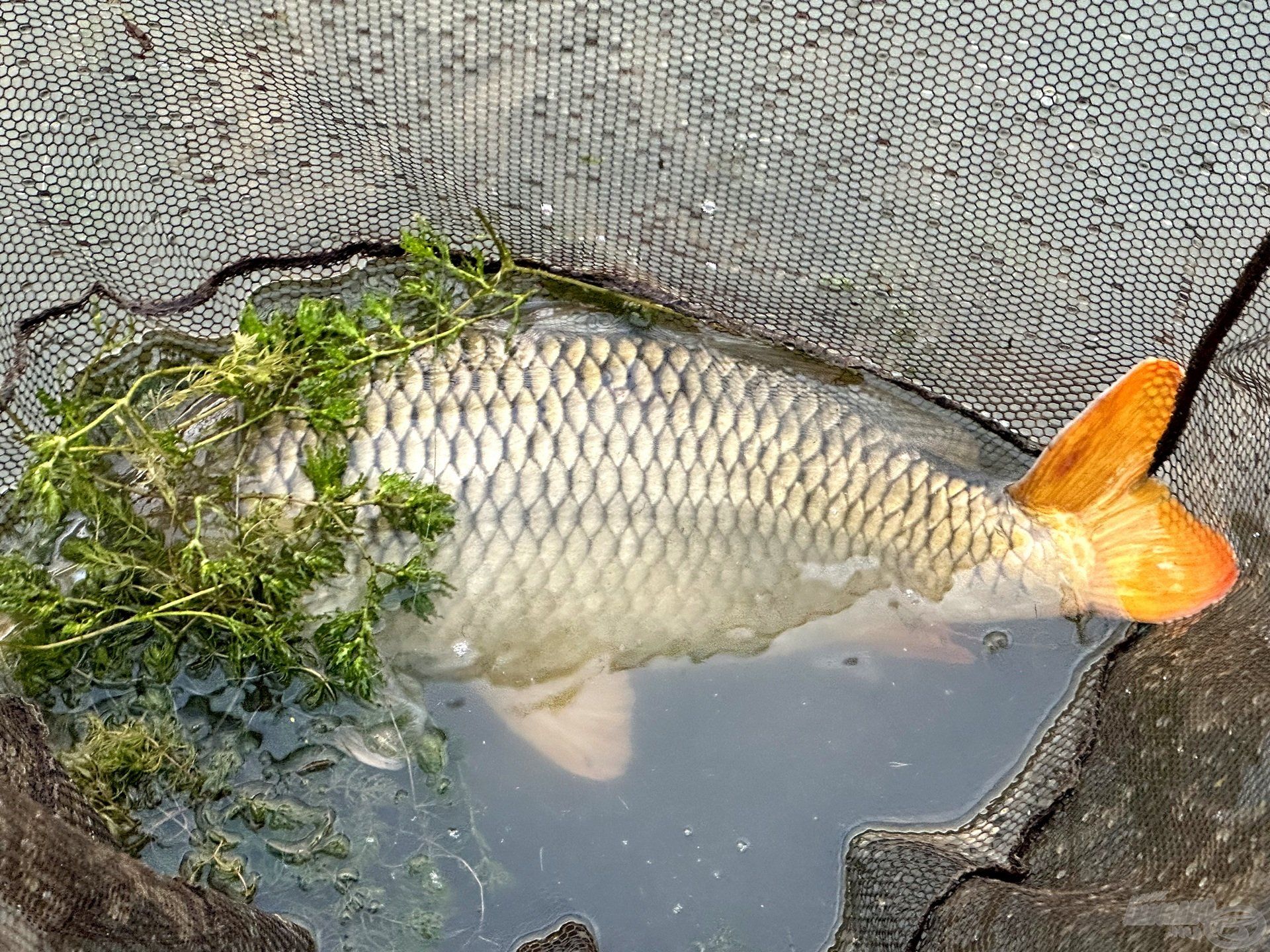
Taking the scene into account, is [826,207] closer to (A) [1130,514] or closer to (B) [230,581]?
(A) [1130,514]

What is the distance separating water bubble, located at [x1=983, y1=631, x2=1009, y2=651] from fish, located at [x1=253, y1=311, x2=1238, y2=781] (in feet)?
0.22

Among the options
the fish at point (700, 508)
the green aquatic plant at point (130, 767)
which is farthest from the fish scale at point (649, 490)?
the green aquatic plant at point (130, 767)

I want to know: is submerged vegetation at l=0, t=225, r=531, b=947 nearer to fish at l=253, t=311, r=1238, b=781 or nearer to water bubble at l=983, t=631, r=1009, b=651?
fish at l=253, t=311, r=1238, b=781

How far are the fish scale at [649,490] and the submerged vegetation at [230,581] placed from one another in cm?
7

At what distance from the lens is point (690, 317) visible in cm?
214

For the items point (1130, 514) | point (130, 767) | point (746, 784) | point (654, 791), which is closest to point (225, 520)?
point (130, 767)

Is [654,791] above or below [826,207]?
below

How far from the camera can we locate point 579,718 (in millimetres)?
2191

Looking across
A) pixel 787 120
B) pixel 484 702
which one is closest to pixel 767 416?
pixel 787 120

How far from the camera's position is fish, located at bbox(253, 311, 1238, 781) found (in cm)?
193

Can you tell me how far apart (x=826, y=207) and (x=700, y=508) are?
0.59 metres

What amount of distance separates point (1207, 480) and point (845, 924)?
1.07m

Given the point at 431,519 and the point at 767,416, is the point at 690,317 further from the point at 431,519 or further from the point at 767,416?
the point at 431,519

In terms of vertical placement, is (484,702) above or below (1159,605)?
below
